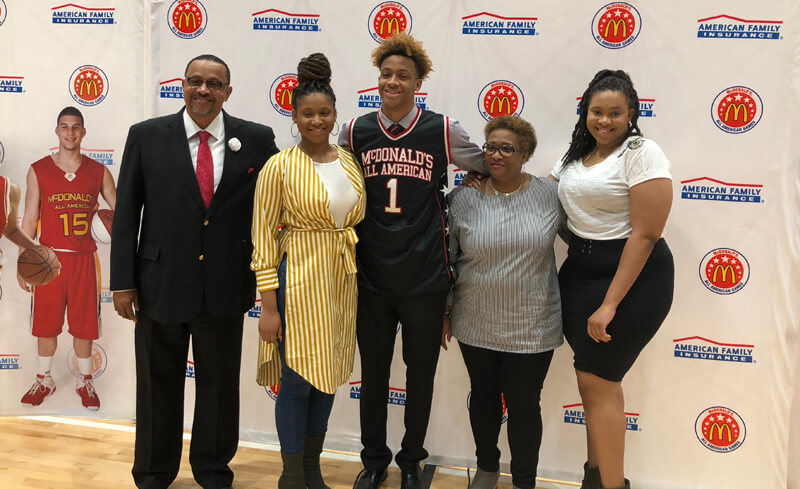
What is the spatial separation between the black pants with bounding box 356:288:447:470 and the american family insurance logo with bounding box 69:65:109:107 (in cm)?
196

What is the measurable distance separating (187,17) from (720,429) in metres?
3.41

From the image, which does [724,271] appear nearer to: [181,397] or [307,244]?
[307,244]

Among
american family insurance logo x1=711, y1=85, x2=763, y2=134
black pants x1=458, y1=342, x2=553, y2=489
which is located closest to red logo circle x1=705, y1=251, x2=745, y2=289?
american family insurance logo x1=711, y1=85, x2=763, y2=134

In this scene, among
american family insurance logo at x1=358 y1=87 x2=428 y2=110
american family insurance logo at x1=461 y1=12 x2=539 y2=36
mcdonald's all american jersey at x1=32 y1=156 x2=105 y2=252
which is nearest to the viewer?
american family insurance logo at x1=461 y1=12 x2=539 y2=36

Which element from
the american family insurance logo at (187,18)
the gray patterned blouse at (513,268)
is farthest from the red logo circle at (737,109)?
the american family insurance logo at (187,18)

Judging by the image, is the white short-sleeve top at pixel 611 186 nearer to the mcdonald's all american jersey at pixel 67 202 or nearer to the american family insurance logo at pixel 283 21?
the american family insurance logo at pixel 283 21

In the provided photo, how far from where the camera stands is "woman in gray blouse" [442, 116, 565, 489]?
224cm

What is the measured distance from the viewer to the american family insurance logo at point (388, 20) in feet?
9.20

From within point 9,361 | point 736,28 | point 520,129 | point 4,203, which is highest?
point 736,28

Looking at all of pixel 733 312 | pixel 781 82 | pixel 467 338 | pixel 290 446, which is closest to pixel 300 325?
pixel 290 446

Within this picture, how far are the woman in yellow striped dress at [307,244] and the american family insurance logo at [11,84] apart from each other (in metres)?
1.94

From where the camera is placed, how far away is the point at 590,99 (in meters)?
2.19

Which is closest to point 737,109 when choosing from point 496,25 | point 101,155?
point 496,25

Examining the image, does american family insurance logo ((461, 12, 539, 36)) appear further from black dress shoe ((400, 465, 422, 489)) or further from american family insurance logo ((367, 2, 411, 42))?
black dress shoe ((400, 465, 422, 489))
